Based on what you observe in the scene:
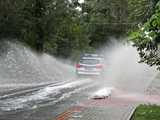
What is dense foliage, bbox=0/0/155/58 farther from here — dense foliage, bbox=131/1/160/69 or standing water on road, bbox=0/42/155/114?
dense foliage, bbox=131/1/160/69

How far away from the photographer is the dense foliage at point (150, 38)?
918cm

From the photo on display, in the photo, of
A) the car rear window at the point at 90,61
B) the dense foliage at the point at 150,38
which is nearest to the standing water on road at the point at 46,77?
the car rear window at the point at 90,61

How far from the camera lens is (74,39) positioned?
5603 cm

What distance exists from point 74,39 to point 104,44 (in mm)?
16014

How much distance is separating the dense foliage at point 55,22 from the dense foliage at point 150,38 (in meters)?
9.99

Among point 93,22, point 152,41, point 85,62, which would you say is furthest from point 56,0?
point 152,41

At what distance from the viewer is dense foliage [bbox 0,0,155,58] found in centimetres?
3684

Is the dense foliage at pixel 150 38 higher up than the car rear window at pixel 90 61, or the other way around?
the dense foliage at pixel 150 38

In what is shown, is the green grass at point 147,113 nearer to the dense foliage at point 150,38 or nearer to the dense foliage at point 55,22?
the dense foliage at point 150,38

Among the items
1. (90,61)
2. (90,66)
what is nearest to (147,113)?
(90,66)

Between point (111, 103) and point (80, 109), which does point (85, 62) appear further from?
point (80, 109)

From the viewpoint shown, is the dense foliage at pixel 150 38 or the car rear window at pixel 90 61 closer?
the dense foliage at pixel 150 38

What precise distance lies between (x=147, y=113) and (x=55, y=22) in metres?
30.4

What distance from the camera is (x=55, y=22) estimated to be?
146ft
